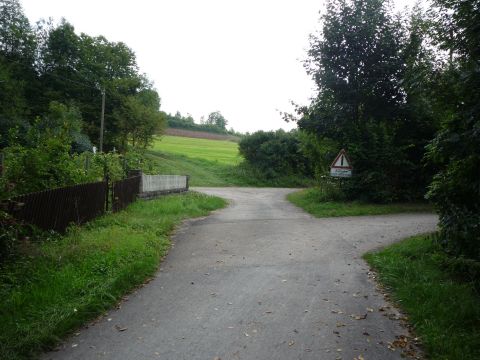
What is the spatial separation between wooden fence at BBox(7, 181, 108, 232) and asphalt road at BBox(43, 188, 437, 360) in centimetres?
246

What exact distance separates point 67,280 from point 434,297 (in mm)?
5062

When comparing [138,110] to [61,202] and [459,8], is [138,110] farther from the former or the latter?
[459,8]

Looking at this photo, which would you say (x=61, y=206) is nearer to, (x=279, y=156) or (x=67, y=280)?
A: (x=67, y=280)

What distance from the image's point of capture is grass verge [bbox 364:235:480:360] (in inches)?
163

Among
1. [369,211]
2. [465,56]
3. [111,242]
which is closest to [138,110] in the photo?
[369,211]

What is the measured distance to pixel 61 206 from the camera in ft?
27.1

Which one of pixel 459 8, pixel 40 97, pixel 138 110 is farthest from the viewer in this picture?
A: pixel 40 97

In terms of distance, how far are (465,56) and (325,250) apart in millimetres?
4552

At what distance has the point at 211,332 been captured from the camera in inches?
175

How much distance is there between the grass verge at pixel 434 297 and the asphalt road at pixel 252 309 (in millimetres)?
299

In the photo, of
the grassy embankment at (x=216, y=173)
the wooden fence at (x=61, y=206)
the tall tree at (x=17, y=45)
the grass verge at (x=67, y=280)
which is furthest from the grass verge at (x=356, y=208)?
the tall tree at (x=17, y=45)

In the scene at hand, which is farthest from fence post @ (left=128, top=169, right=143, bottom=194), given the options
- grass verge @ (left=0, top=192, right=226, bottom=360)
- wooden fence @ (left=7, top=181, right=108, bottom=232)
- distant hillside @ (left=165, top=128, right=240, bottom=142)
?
distant hillside @ (left=165, top=128, right=240, bottom=142)

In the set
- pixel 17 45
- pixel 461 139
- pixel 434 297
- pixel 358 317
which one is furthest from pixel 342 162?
pixel 17 45

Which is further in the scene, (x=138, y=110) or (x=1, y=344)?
(x=138, y=110)
